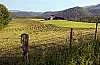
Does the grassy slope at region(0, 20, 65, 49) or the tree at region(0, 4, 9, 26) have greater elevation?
the tree at region(0, 4, 9, 26)

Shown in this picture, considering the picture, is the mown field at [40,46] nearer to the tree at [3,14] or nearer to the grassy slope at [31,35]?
the grassy slope at [31,35]

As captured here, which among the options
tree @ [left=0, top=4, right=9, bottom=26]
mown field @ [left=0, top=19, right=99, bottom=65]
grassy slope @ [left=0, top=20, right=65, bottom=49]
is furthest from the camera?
tree @ [left=0, top=4, right=9, bottom=26]

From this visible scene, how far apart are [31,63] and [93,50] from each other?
8.87 feet

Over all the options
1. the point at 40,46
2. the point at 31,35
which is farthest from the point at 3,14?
the point at 40,46

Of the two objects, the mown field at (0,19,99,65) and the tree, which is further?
the tree

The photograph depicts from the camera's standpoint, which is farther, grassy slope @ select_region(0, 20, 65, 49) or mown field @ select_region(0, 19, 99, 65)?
grassy slope @ select_region(0, 20, 65, 49)

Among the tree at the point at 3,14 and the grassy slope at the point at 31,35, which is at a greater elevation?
the tree at the point at 3,14

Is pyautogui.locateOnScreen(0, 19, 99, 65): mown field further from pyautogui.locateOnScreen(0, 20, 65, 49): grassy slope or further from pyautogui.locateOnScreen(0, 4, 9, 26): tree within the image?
pyautogui.locateOnScreen(0, 4, 9, 26): tree

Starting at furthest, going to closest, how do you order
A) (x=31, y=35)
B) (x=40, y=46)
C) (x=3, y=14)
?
(x=3, y=14)
(x=31, y=35)
(x=40, y=46)

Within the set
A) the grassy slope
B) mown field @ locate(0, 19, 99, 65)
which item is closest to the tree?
the grassy slope

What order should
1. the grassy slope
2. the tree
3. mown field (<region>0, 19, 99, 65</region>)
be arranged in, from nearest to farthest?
1. mown field (<region>0, 19, 99, 65</region>)
2. the grassy slope
3. the tree

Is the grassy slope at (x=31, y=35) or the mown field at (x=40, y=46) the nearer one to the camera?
the mown field at (x=40, y=46)

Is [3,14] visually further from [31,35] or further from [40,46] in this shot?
[40,46]

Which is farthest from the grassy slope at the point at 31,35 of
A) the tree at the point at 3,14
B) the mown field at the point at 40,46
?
the tree at the point at 3,14
